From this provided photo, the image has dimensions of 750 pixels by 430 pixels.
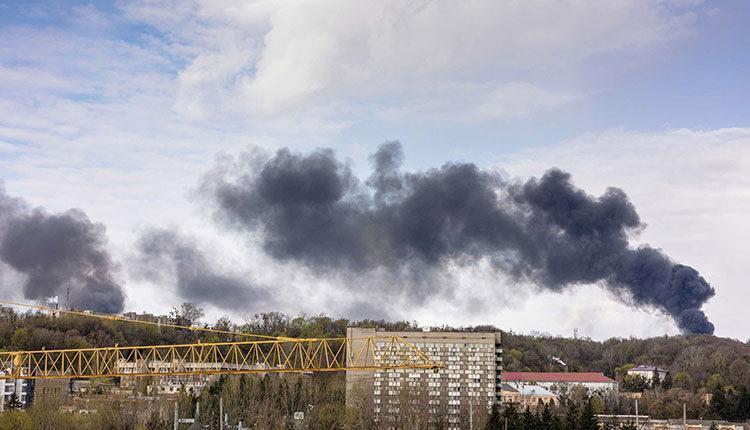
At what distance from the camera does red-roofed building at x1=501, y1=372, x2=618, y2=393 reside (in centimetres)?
11212

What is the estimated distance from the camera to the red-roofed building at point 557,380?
4414 inches

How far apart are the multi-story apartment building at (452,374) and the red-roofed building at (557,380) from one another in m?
26.5

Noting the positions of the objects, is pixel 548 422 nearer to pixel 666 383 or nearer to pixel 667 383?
pixel 666 383

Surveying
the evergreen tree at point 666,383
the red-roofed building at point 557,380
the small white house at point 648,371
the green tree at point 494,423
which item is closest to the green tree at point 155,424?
the green tree at point 494,423

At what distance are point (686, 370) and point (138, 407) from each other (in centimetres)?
7572

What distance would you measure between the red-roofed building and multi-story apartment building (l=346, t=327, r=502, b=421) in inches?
1042

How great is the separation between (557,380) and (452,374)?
110 ft

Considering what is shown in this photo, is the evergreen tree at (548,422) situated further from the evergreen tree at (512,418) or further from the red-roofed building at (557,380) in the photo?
the red-roofed building at (557,380)

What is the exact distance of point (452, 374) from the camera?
283ft

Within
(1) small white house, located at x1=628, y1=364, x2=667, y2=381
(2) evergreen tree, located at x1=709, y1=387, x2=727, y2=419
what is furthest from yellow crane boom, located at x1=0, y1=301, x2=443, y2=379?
(1) small white house, located at x1=628, y1=364, x2=667, y2=381

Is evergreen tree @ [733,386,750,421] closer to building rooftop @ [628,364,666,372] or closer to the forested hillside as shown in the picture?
the forested hillside

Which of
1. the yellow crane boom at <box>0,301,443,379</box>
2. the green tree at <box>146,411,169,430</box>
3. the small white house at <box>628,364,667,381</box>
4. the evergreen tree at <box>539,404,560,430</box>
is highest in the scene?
the yellow crane boom at <box>0,301,443,379</box>

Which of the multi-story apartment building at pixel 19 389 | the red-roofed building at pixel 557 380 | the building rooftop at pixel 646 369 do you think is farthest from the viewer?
the building rooftop at pixel 646 369

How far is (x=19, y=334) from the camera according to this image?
355ft
